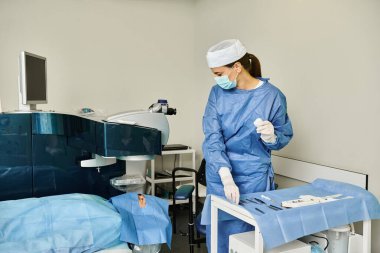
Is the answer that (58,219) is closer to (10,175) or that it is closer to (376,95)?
(10,175)

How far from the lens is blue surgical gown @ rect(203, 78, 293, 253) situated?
169cm

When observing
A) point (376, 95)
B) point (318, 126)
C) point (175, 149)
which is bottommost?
point (175, 149)

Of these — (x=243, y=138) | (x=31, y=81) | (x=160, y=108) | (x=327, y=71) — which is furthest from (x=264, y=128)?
(x=31, y=81)

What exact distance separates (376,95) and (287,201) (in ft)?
2.84

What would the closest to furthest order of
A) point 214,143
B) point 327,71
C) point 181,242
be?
point 214,143 < point 327,71 < point 181,242

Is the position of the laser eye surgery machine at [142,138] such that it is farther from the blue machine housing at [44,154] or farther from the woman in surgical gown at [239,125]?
the woman in surgical gown at [239,125]

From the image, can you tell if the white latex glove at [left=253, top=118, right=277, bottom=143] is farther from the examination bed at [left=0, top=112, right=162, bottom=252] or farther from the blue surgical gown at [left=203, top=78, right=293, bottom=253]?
the examination bed at [left=0, top=112, right=162, bottom=252]

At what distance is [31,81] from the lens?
1795 mm

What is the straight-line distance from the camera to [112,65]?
3.49 meters

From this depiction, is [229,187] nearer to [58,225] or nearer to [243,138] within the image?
[243,138]

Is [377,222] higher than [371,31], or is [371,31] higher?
[371,31]

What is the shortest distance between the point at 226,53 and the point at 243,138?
1.37 feet

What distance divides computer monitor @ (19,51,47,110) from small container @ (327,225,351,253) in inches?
62.6

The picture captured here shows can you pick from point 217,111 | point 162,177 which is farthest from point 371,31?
point 162,177
